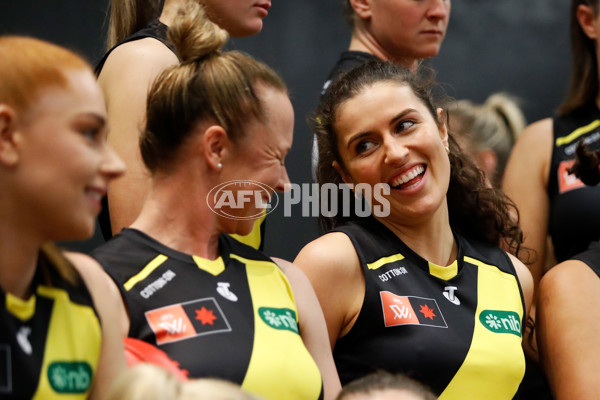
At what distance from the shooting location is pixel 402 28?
9.91 feet

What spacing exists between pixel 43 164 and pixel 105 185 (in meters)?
0.11

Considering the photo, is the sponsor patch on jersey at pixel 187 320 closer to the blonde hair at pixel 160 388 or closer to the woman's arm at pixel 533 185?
the blonde hair at pixel 160 388

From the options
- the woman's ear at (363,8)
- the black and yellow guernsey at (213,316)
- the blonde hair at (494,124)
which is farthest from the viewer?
the blonde hair at (494,124)

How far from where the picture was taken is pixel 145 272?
5.78 ft

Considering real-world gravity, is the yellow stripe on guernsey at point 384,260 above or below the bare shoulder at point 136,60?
below

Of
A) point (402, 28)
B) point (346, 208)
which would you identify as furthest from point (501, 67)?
point (346, 208)

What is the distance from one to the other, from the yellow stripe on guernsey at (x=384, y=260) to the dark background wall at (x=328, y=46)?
1063 mm

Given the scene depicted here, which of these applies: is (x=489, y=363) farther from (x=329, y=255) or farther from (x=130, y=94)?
(x=130, y=94)

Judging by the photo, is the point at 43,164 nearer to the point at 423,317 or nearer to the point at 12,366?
the point at 12,366

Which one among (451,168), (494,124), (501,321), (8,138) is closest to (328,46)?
(494,124)

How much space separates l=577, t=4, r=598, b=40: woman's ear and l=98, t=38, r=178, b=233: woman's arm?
1.54m

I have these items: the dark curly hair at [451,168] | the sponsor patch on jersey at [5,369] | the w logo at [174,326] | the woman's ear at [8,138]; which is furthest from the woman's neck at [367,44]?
the sponsor patch on jersey at [5,369]

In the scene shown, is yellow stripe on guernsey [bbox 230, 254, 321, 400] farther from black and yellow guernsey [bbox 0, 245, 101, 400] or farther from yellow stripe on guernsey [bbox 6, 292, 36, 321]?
yellow stripe on guernsey [bbox 6, 292, 36, 321]

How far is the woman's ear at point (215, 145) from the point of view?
1.84 metres
